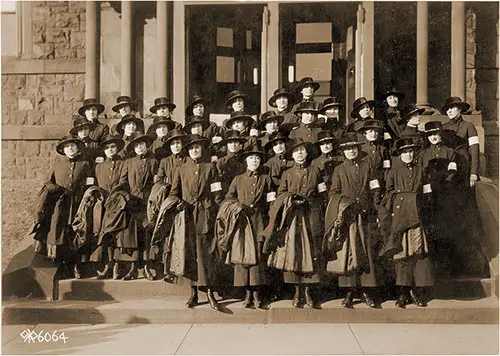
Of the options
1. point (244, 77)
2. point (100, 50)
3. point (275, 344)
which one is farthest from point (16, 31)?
point (275, 344)

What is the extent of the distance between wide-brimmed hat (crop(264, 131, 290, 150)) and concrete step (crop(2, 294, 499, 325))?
6.17ft

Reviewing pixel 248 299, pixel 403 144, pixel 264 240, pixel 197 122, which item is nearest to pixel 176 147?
pixel 197 122

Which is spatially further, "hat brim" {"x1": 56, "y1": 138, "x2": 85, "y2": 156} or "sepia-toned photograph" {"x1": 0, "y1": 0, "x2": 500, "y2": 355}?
"hat brim" {"x1": 56, "y1": 138, "x2": 85, "y2": 156}

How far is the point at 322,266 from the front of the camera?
278 inches

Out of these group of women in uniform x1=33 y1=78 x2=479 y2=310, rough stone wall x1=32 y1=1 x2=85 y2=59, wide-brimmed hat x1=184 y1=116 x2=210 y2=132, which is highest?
rough stone wall x1=32 y1=1 x2=85 y2=59

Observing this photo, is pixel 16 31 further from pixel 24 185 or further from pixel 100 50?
pixel 24 185

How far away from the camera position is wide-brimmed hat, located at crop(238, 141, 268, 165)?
7.21 meters

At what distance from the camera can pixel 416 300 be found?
7.10 metres

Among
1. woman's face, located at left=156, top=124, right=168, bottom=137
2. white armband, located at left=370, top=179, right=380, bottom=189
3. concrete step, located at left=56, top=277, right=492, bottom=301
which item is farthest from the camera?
woman's face, located at left=156, top=124, right=168, bottom=137

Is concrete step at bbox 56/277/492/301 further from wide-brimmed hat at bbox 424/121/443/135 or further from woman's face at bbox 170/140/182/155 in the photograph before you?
wide-brimmed hat at bbox 424/121/443/135

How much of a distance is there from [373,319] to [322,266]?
81 cm

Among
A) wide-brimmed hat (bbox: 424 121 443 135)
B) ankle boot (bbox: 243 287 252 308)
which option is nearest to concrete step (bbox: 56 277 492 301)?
ankle boot (bbox: 243 287 252 308)

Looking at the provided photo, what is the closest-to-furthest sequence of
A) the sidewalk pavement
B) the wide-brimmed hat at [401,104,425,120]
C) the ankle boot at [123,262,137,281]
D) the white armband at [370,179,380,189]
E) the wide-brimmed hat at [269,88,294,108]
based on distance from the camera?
the sidewalk pavement < the white armband at [370,179,380,189] < the ankle boot at [123,262,137,281] < the wide-brimmed hat at [401,104,425,120] < the wide-brimmed hat at [269,88,294,108]

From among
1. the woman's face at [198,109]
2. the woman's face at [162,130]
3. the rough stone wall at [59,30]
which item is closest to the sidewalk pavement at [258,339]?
the woman's face at [162,130]
